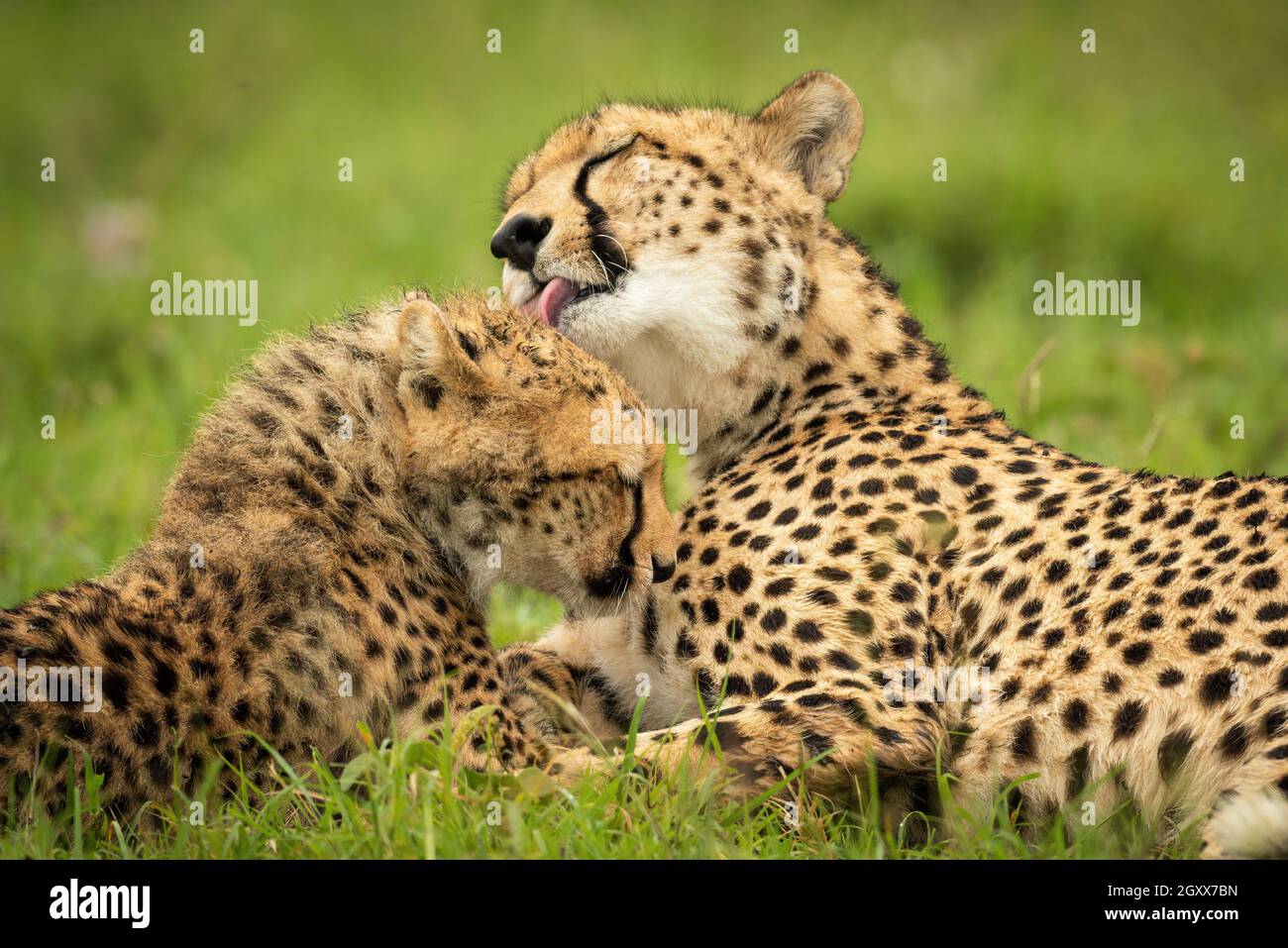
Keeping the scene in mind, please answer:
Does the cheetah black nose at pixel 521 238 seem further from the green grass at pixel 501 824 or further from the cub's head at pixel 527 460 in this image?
the green grass at pixel 501 824

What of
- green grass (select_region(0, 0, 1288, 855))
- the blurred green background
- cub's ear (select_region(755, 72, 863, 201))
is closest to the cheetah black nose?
green grass (select_region(0, 0, 1288, 855))

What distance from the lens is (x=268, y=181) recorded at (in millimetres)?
10781

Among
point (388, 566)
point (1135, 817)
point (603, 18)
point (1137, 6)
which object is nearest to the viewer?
point (1135, 817)

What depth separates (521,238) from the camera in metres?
4.01

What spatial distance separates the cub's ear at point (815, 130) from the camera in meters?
4.33

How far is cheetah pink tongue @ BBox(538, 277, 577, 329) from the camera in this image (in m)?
3.96

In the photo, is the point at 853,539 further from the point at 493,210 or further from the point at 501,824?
the point at 493,210

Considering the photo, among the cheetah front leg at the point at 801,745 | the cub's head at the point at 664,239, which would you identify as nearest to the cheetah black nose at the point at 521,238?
the cub's head at the point at 664,239

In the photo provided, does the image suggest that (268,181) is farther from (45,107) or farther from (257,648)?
(257,648)

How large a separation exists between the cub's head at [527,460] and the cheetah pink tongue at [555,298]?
0.34m

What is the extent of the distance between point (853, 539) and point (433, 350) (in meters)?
1.06

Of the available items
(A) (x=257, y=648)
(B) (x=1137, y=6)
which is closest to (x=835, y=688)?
(A) (x=257, y=648)

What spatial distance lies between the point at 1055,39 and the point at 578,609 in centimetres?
1017
